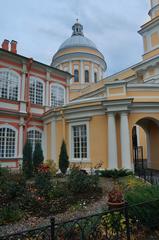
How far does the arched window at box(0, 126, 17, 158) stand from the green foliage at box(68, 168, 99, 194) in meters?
9.66

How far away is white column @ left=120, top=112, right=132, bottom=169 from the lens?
12773 mm

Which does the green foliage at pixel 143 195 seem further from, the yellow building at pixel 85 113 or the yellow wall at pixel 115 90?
the yellow wall at pixel 115 90

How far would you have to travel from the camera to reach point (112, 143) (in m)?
13.1

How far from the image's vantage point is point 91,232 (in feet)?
15.8

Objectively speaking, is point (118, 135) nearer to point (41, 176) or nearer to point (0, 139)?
point (41, 176)

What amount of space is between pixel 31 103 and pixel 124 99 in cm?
904

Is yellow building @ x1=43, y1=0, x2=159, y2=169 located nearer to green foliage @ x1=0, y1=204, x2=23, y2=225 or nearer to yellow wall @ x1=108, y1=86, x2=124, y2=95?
yellow wall @ x1=108, y1=86, x2=124, y2=95

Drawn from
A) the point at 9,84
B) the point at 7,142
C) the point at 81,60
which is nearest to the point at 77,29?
the point at 81,60

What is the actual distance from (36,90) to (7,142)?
5401 millimetres

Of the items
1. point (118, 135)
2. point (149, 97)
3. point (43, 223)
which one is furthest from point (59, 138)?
point (43, 223)

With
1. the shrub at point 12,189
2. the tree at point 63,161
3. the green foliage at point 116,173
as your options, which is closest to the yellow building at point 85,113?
the green foliage at point 116,173

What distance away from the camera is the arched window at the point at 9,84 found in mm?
17891

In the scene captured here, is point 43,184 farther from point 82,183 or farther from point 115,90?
point 115,90

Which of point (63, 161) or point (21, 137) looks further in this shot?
point (21, 137)
